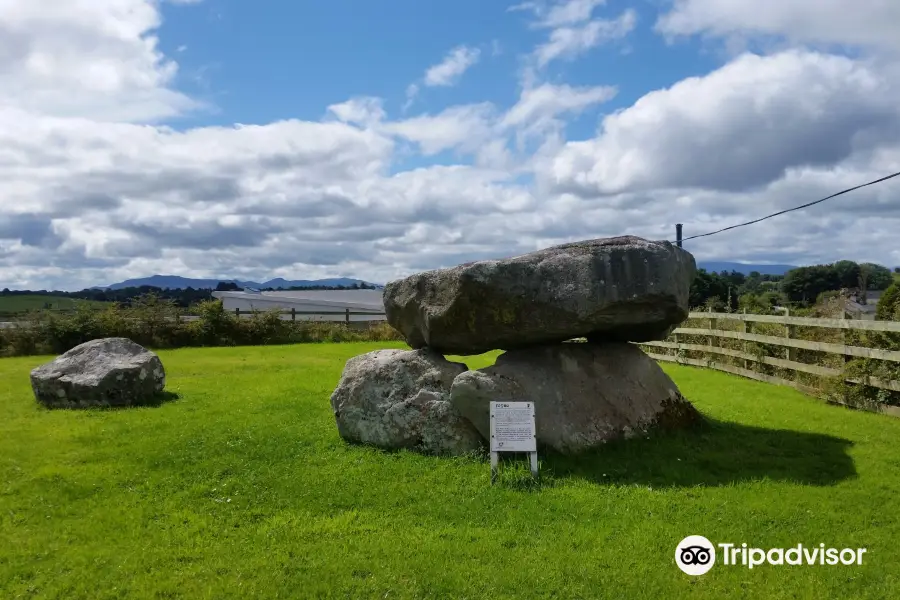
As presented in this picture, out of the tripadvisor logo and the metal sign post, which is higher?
the metal sign post

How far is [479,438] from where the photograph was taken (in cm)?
888

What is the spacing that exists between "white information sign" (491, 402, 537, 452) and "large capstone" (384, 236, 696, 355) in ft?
4.60

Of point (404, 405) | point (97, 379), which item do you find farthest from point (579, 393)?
point (97, 379)

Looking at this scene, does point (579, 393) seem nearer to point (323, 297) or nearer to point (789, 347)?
point (789, 347)

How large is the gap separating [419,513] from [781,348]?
11.1 m

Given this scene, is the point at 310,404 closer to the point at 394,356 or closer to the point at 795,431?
the point at 394,356

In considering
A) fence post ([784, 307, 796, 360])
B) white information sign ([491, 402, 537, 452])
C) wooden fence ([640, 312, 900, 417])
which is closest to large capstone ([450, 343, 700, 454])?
white information sign ([491, 402, 537, 452])

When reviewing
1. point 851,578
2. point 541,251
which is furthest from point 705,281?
point 851,578

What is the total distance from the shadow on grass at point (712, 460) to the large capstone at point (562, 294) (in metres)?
1.60

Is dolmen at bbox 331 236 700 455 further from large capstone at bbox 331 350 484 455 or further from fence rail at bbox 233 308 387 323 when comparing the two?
fence rail at bbox 233 308 387 323

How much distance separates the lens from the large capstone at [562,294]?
8617 millimetres

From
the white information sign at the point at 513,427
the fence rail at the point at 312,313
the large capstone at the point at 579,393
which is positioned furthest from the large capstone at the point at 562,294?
the fence rail at the point at 312,313

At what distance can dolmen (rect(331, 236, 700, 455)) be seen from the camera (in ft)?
28.3

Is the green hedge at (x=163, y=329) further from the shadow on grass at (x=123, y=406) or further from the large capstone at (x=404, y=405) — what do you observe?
the large capstone at (x=404, y=405)
